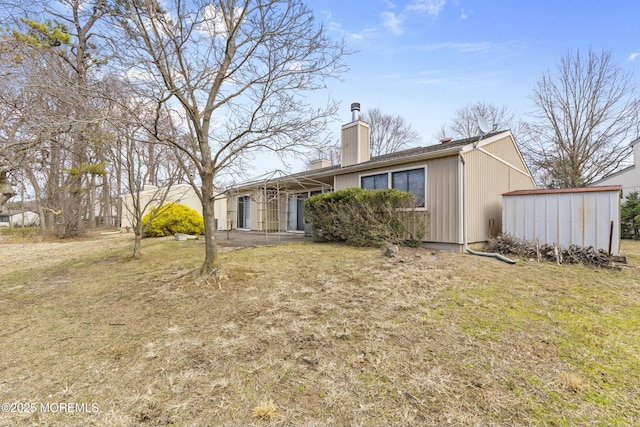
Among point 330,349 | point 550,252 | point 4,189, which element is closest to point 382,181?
point 550,252

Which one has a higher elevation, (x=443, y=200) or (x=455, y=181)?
(x=455, y=181)

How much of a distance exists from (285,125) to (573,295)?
5.16 metres

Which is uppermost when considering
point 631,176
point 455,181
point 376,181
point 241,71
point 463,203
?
point 241,71

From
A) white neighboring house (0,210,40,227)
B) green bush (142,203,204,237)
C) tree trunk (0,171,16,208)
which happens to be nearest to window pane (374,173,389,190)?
green bush (142,203,204,237)

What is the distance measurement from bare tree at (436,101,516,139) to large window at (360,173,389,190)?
15.8 metres

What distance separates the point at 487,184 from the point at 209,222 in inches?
295

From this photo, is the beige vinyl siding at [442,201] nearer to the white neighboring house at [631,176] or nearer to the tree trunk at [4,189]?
the tree trunk at [4,189]

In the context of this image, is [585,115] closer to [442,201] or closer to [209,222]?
[442,201]

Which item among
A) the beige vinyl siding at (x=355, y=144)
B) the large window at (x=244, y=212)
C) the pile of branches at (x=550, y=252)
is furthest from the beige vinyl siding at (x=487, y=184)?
the large window at (x=244, y=212)

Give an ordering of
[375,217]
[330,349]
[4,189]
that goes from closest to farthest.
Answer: [330,349], [4,189], [375,217]

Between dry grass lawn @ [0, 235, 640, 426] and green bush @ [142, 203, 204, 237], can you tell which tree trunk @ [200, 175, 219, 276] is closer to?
dry grass lawn @ [0, 235, 640, 426]

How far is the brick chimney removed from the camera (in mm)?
10961

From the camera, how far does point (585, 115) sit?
14938 mm

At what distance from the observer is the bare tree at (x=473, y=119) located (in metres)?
21.0
